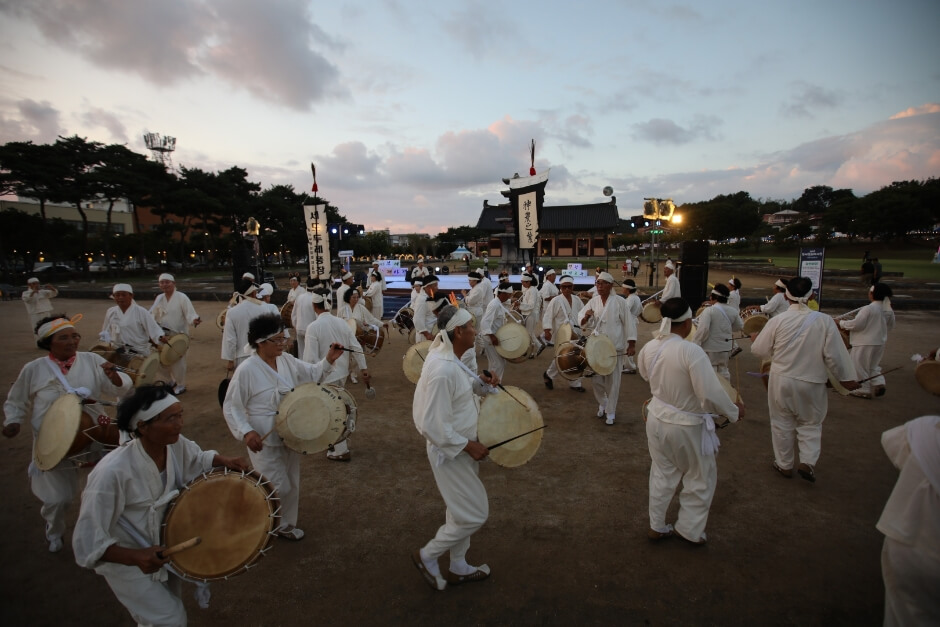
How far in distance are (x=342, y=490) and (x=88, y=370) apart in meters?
2.51

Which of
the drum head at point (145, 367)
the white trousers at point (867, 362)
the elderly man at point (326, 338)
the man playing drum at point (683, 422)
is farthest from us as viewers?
the white trousers at point (867, 362)

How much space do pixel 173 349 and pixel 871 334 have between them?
1155 centimetres

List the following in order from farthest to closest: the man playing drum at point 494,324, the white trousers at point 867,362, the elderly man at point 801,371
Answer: the man playing drum at point 494,324, the white trousers at point 867,362, the elderly man at point 801,371

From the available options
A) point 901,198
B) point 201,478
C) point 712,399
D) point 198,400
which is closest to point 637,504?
point 712,399

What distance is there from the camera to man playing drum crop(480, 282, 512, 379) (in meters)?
7.28

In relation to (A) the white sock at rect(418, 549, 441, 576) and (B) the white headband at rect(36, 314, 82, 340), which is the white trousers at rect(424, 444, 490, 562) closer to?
(A) the white sock at rect(418, 549, 441, 576)

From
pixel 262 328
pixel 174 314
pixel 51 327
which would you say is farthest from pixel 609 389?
pixel 174 314

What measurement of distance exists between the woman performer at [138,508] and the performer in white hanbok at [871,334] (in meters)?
9.28

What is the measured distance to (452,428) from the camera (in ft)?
9.25

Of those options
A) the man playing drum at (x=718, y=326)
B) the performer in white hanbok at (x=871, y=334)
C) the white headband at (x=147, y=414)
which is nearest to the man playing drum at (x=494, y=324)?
the man playing drum at (x=718, y=326)

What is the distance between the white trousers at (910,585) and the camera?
1.96 meters

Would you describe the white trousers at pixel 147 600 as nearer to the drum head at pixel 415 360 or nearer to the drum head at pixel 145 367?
the drum head at pixel 415 360

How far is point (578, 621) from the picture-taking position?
2846mm

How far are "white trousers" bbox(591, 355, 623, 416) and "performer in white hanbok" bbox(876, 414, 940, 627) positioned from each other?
391 cm
